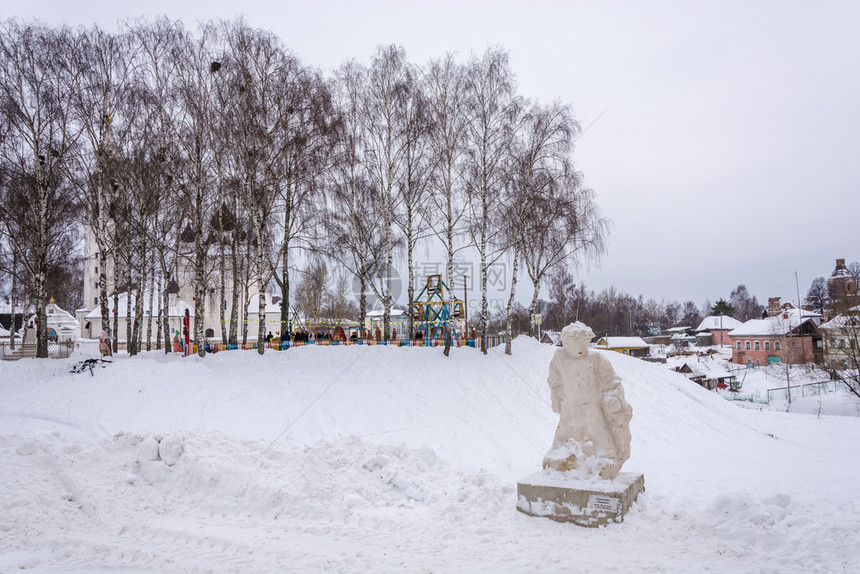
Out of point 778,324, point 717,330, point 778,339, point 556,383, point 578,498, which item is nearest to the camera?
point 578,498

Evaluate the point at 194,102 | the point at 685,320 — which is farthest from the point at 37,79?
the point at 685,320

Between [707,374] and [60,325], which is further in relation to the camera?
[707,374]

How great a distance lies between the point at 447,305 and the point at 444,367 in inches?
197

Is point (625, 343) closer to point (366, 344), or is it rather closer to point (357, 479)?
point (366, 344)

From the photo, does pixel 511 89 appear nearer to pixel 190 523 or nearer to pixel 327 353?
pixel 327 353

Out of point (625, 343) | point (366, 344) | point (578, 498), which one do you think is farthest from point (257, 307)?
point (578, 498)

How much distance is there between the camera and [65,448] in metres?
7.25

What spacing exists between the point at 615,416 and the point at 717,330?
259 feet

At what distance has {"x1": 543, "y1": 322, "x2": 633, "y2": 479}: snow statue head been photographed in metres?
6.38

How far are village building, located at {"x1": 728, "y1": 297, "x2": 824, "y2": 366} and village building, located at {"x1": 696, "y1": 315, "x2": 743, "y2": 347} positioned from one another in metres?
18.1

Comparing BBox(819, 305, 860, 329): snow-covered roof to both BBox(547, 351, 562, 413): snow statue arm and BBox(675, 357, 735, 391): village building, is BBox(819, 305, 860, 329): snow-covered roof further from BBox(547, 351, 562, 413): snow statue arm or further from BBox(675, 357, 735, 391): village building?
BBox(547, 351, 562, 413): snow statue arm

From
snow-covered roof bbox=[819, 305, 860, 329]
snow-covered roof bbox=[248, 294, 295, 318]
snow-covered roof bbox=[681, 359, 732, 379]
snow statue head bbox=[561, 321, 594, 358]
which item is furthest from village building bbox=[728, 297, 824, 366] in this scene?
snow-covered roof bbox=[248, 294, 295, 318]

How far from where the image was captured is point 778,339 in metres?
49.0

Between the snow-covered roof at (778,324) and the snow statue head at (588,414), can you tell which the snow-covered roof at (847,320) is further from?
the snow statue head at (588,414)
